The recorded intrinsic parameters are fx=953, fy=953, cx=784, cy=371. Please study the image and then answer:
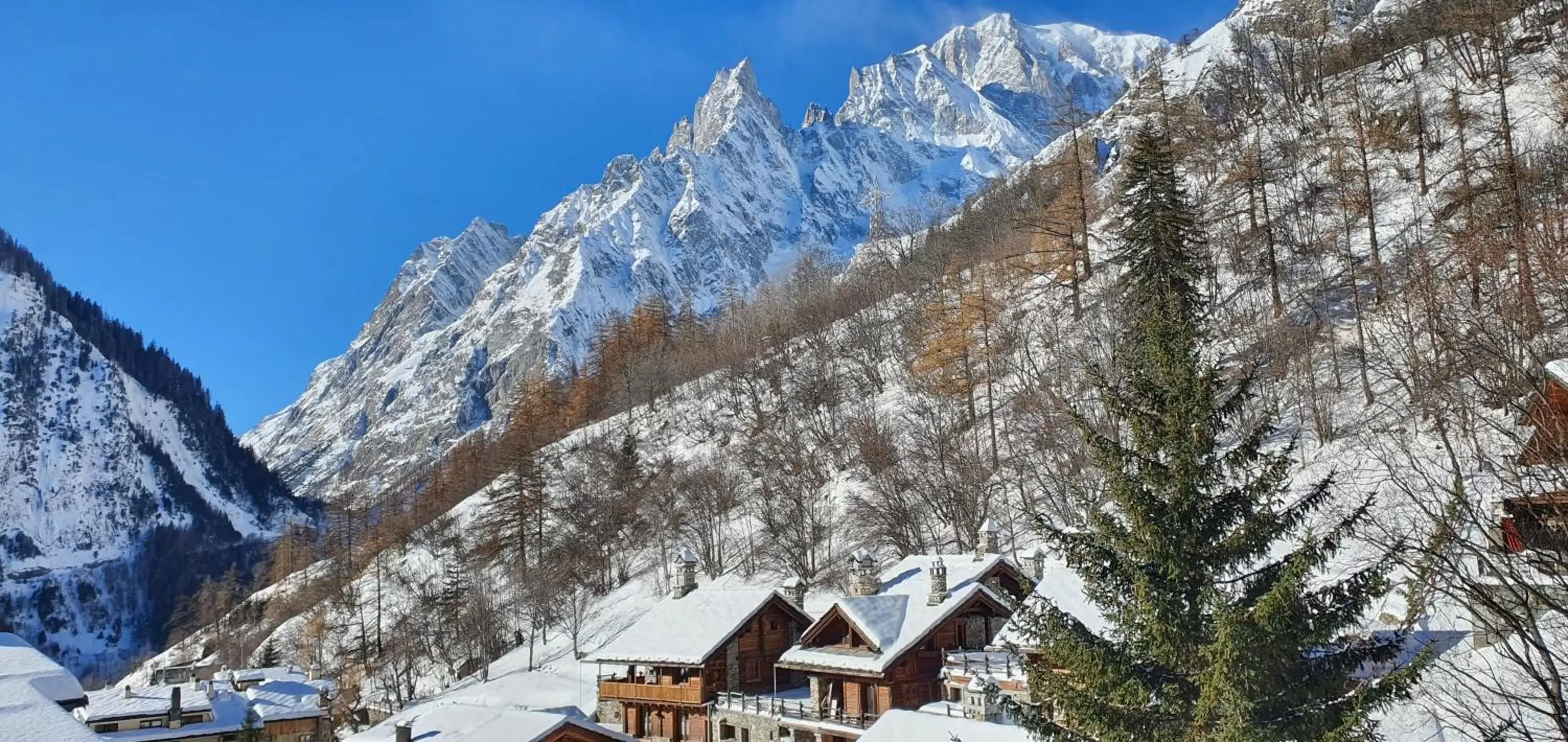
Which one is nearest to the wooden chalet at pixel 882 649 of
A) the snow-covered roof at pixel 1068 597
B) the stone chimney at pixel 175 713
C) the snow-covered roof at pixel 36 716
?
the snow-covered roof at pixel 1068 597

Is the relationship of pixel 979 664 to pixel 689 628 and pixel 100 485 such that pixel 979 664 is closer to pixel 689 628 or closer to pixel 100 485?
pixel 689 628

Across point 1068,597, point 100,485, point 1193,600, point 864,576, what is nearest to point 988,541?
point 864,576

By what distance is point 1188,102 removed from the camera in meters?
54.8

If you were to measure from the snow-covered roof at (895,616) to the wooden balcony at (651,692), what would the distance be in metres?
3.77

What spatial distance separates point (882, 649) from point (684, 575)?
39.6 ft

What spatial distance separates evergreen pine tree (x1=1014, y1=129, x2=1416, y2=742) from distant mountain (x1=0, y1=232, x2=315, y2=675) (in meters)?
138

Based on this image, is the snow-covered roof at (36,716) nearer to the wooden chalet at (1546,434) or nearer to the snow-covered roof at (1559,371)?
the wooden chalet at (1546,434)

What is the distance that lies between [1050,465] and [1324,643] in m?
29.6

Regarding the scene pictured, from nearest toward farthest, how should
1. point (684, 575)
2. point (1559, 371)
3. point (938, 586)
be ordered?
1. point (1559, 371)
2. point (938, 586)
3. point (684, 575)

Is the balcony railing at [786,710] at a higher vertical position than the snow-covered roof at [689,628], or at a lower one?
lower

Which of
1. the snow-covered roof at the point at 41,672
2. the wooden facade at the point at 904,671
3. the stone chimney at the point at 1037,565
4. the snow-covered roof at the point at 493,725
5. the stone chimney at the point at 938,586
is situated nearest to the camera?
the snow-covered roof at the point at 493,725

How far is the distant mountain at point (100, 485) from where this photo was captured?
13300 centimetres

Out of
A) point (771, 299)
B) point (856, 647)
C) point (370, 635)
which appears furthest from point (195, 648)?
point (856, 647)

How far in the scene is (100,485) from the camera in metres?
151
